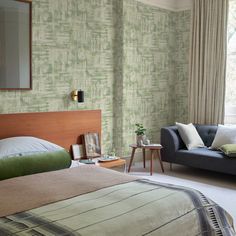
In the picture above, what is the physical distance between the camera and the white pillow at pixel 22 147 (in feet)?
11.4

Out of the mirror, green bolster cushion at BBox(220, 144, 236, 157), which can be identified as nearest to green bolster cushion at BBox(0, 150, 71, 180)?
the mirror

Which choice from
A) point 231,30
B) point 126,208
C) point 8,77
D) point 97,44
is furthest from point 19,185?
point 231,30

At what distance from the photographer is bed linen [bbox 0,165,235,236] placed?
195 cm

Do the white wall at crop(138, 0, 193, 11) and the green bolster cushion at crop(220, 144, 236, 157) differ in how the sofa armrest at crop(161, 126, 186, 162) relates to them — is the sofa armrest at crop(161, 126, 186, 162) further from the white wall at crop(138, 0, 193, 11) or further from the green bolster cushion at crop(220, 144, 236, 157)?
the white wall at crop(138, 0, 193, 11)

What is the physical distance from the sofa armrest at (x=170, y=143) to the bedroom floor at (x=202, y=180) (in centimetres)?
24

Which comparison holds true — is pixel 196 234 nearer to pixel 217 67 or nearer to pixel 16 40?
pixel 16 40

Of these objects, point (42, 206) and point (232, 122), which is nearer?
point (42, 206)

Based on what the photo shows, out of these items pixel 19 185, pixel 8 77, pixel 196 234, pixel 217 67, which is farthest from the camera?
pixel 217 67

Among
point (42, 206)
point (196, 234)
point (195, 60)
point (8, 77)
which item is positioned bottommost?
point (196, 234)

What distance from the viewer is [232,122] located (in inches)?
220

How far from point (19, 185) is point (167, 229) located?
1.18 metres

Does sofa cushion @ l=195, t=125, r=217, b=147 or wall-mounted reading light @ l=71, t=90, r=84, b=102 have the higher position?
wall-mounted reading light @ l=71, t=90, r=84, b=102

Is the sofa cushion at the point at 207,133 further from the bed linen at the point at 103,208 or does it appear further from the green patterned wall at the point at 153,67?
A: the bed linen at the point at 103,208

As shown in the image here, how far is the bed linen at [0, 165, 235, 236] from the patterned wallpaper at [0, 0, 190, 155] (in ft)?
5.95
